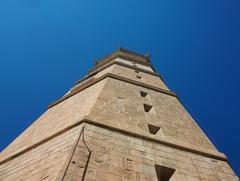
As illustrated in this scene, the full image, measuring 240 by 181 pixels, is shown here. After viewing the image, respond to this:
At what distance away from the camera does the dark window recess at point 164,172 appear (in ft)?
16.0

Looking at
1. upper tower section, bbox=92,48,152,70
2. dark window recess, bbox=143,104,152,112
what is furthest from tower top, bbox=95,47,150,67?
dark window recess, bbox=143,104,152,112

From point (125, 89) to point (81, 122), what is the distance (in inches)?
152

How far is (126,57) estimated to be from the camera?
17406 mm

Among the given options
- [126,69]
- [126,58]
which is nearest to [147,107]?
[126,69]

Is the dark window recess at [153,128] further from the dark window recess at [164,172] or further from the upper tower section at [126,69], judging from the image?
the upper tower section at [126,69]

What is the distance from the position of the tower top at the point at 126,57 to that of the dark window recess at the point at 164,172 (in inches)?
496

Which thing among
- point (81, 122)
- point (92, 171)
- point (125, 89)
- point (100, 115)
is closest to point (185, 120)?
point (125, 89)

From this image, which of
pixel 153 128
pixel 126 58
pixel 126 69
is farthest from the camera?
pixel 126 58

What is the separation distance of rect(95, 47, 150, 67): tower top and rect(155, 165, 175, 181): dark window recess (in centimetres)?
1259

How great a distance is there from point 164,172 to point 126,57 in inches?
513

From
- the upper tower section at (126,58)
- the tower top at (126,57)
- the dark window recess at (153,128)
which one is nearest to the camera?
the dark window recess at (153,128)

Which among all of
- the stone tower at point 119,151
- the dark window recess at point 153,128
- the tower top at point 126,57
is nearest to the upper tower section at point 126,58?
the tower top at point 126,57

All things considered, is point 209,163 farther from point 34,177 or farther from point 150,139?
point 34,177

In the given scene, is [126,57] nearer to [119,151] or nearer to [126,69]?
[126,69]
